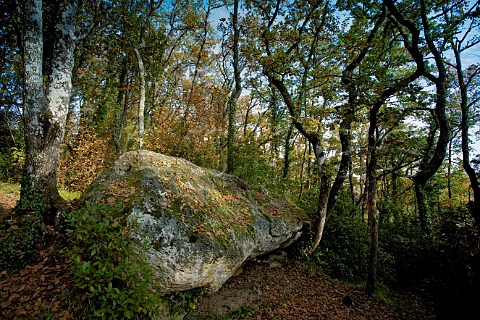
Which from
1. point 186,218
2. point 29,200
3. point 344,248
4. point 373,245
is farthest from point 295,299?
point 29,200

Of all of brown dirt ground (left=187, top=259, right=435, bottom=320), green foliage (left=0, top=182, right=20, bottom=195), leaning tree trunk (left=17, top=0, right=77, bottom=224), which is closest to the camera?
leaning tree trunk (left=17, top=0, right=77, bottom=224)

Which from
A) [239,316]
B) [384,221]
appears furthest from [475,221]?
[239,316]

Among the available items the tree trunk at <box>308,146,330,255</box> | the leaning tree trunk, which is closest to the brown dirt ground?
the tree trunk at <box>308,146,330,255</box>

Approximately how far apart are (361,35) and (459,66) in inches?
221

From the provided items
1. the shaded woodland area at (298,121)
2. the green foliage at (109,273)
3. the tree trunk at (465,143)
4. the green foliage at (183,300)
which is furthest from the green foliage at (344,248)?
the green foliage at (109,273)

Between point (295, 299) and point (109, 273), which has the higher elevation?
point (109, 273)

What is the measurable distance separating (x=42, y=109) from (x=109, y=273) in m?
4.23

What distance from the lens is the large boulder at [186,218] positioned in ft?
13.6

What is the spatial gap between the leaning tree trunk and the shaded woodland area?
0.08ft

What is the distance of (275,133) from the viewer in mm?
15297

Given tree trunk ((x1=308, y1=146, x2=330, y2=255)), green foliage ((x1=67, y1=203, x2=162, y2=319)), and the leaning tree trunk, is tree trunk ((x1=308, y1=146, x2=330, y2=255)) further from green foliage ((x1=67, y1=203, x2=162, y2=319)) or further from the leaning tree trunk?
the leaning tree trunk

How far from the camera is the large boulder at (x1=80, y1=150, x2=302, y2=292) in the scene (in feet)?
13.6

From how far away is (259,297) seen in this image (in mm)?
6238

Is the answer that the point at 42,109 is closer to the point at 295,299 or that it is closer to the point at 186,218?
the point at 186,218
